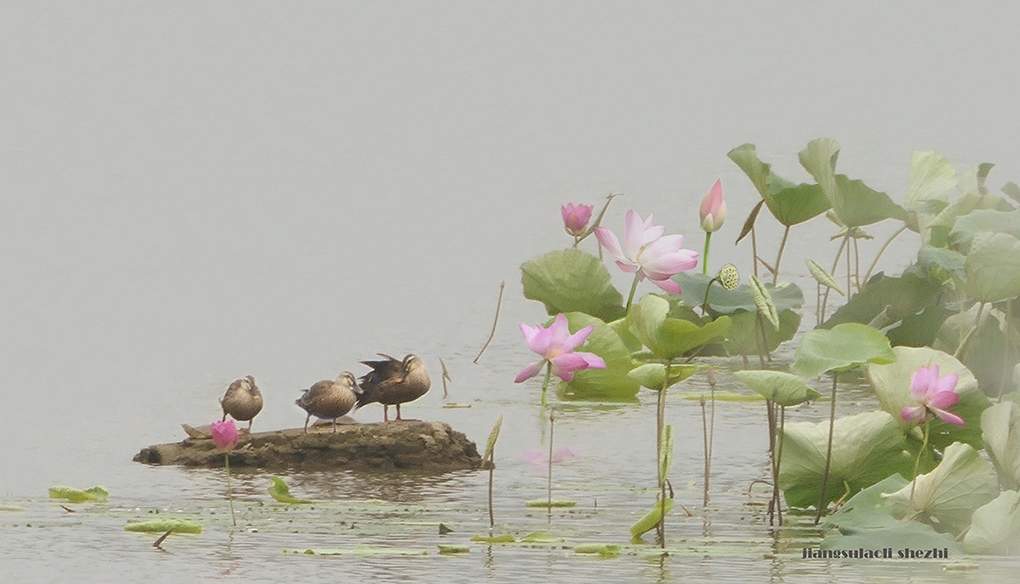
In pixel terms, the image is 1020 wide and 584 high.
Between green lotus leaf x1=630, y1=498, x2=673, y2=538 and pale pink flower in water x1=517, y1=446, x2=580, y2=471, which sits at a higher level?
pale pink flower in water x1=517, y1=446, x2=580, y2=471

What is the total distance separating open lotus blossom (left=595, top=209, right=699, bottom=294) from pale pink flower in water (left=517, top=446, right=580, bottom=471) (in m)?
0.60

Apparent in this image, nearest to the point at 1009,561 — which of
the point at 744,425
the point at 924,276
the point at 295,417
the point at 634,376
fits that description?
the point at 634,376

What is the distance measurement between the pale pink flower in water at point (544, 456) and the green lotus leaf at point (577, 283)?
1.73 meters

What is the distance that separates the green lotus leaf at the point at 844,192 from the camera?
16.8 ft

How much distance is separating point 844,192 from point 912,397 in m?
1.45

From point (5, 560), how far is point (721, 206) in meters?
2.45

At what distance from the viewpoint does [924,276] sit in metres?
5.28

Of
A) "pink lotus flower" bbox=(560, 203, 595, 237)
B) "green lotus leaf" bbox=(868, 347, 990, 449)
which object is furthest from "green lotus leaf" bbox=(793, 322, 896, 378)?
"pink lotus flower" bbox=(560, 203, 595, 237)

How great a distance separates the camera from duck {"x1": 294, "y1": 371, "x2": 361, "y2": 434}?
466 cm

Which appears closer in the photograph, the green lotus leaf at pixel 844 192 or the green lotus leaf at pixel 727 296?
the green lotus leaf at pixel 727 296

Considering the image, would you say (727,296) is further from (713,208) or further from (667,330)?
(667,330)

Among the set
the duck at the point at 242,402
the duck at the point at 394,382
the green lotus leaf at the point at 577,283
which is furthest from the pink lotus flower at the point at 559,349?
the green lotus leaf at the point at 577,283

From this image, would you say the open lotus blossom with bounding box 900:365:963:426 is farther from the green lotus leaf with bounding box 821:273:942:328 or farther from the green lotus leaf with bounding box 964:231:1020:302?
the green lotus leaf with bounding box 821:273:942:328

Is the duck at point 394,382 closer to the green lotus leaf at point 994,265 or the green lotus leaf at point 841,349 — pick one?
the green lotus leaf at point 841,349
